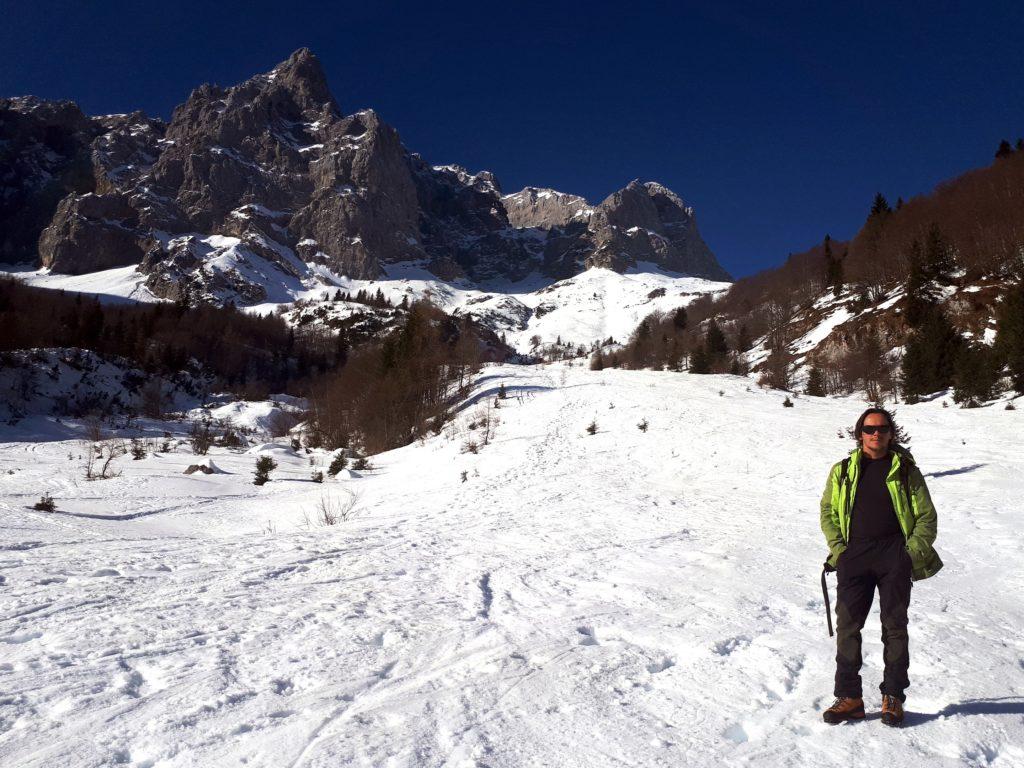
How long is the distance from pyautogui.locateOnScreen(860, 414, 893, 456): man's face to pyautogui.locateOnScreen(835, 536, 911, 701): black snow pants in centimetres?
53

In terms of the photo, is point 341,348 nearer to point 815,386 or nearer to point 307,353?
point 307,353

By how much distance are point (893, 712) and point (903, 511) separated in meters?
1.14

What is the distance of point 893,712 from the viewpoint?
10.0 feet

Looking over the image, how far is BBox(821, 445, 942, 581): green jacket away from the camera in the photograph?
123 inches

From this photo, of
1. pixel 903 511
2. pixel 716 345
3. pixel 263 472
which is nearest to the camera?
pixel 903 511

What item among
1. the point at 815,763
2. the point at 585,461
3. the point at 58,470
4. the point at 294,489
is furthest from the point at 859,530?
the point at 58,470

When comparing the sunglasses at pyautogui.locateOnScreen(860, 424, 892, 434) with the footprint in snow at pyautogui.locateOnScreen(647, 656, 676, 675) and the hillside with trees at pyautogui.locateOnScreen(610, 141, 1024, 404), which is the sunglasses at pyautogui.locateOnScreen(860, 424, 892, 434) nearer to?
the footprint in snow at pyautogui.locateOnScreen(647, 656, 676, 675)

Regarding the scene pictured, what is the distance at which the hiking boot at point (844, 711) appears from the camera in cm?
311

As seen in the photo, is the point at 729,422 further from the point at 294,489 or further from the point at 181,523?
the point at 181,523

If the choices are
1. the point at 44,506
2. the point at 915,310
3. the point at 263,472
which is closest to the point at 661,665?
the point at 44,506

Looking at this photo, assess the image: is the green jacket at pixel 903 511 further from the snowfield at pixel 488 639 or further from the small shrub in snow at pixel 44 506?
the small shrub in snow at pixel 44 506

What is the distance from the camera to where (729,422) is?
20.1 metres

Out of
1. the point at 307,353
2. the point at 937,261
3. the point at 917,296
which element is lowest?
the point at 307,353

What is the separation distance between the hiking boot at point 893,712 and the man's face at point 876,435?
55.9 inches
